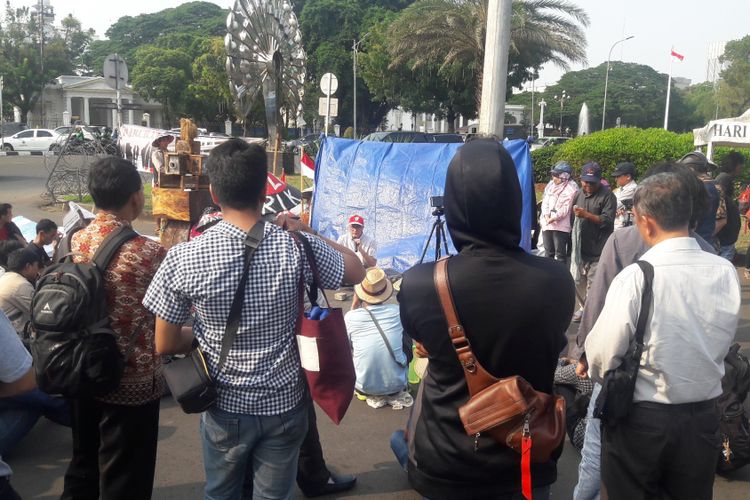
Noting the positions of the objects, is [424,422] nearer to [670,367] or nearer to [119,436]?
[670,367]

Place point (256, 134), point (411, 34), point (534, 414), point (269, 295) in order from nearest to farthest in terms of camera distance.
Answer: point (534, 414) < point (269, 295) < point (411, 34) < point (256, 134)

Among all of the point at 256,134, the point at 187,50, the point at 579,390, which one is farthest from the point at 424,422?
the point at 187,50

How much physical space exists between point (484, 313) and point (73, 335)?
1.58m

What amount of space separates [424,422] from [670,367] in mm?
903

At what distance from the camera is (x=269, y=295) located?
2229 millimetres

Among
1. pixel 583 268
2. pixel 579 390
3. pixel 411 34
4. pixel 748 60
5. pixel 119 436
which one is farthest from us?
pixel 748 60

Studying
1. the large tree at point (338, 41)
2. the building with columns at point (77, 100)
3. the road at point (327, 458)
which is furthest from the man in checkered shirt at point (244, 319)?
the building with columns at point (77, 100)

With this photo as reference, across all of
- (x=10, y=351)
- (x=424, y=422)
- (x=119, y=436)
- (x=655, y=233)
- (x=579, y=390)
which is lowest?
(x=579, y=390)

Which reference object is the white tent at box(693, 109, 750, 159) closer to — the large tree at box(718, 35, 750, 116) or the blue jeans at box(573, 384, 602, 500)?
the blue jeans at box(573, 384, 602, 500)

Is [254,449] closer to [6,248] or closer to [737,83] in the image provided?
[6,248]

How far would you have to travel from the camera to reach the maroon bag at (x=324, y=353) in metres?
2.38

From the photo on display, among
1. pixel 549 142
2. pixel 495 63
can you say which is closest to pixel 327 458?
pixel 495 63

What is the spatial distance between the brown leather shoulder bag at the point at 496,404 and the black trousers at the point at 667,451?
1.87 ft

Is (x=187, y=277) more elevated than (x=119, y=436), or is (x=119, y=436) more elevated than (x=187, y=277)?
(x=187, y=277)
